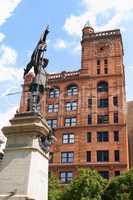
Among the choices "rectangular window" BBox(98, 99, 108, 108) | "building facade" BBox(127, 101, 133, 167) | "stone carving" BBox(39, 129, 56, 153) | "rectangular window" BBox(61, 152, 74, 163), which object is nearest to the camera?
"stone carving" BBox(39, 129, 56, 153)

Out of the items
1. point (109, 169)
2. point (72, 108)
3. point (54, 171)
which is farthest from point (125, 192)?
point (72, 108)

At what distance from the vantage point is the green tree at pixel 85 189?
39.5 m

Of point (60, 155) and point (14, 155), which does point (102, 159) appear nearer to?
point (60, 155)

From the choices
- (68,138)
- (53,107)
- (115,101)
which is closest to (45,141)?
(68,138)

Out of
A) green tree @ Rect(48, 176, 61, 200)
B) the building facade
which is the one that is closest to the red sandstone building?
the building facade

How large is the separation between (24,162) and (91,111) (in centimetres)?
4761

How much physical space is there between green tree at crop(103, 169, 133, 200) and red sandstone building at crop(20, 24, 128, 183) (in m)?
13.7

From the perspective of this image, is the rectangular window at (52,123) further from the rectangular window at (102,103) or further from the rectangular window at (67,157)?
the rectangular window at (102,103)

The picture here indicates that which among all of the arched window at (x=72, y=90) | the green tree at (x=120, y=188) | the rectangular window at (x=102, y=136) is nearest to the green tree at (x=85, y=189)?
the green tree at (x=120, y=188)

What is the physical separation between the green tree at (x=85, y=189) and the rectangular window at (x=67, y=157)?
14.9 meters

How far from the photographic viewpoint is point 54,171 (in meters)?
56.5

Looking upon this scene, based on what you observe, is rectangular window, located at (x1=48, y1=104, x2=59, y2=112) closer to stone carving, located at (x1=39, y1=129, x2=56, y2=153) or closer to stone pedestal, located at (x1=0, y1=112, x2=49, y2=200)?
stone carving, located at (x1=39, y1=129, x2=56, y2=153)

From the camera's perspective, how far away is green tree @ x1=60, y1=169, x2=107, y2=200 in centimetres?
3950

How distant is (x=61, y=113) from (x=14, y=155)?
159 feet
